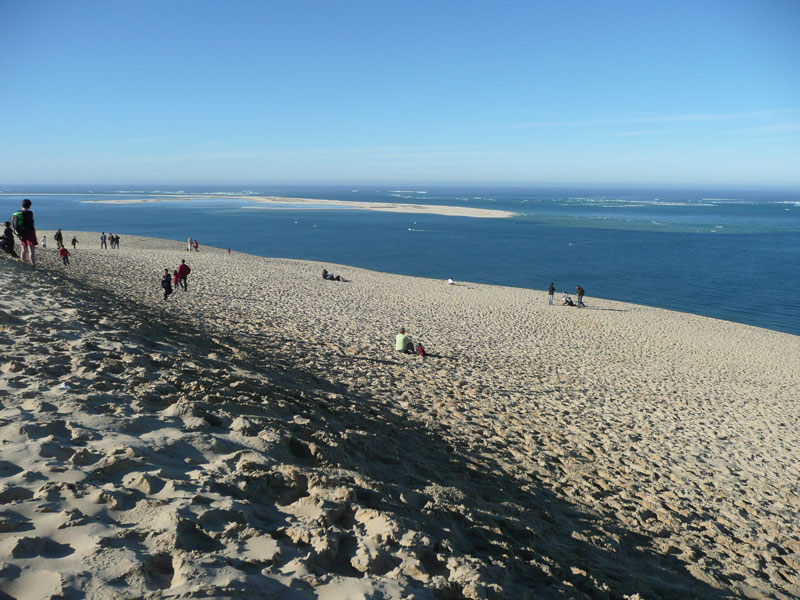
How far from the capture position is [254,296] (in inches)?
825

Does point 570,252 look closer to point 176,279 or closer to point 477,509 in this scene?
point 176,279

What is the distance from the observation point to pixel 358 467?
527 cm

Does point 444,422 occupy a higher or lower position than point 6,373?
lower

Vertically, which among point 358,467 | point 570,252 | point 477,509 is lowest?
point 570,252

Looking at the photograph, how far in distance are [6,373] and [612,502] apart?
797cm

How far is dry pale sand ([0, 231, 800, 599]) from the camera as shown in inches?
136

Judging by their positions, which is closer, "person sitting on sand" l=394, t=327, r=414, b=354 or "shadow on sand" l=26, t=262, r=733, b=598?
"shadow on sand" l=26, t=262, r=733, b=598

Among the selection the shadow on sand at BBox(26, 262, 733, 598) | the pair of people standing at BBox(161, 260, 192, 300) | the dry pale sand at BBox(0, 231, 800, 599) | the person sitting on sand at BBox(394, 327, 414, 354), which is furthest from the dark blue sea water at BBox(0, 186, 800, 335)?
the shadow on sand at BBox(26, 262, 733, 598)

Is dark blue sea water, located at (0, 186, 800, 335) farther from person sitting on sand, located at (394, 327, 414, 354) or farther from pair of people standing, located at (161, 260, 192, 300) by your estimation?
pair of people standing, located at (161, 260, 192, 300)

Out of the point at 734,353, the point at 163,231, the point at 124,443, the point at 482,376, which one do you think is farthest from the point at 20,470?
the point at 163,231

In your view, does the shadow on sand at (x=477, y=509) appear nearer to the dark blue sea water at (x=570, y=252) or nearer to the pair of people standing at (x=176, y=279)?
the pair of people standing at (x=176, y=279)

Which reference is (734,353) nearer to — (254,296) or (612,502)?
(612,502)

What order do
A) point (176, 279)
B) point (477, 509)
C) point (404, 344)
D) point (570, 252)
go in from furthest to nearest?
1. point (570, 252)
2. point (176, 279)
3. point (404, 344)
4. point (477, 509)

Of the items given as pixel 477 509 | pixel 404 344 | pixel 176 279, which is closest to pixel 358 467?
pixel 477 509
